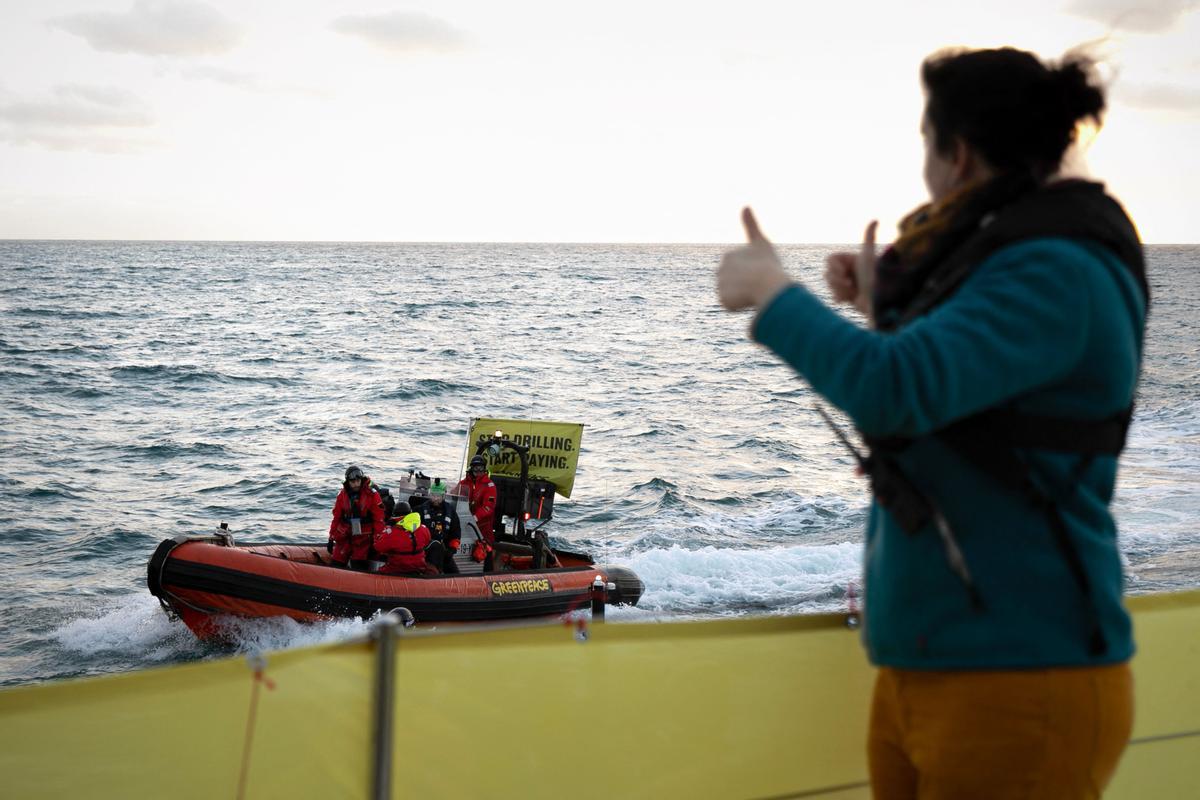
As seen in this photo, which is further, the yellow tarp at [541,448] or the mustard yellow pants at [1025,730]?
the yellow tarp at [541,448]

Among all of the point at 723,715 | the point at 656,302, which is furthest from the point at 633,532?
the point at 656,302

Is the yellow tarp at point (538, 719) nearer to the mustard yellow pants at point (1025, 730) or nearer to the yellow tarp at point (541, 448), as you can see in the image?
the mustard yellow pants at point (1025, 730)

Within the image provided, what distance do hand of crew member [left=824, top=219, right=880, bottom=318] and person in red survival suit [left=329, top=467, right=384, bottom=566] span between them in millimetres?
11191

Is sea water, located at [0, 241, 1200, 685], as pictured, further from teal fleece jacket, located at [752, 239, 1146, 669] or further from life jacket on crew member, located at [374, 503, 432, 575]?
life jacket on crew member, located at [374, 503, 432, 575]

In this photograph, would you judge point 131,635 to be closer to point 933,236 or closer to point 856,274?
point 856,274

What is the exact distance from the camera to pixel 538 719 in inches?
72.2

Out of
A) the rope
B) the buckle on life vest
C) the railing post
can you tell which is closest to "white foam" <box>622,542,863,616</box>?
the buckle on life vest

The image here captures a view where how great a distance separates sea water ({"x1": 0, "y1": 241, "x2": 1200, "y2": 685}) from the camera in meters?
14.9

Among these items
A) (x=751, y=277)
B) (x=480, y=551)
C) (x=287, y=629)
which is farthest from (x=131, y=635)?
(x=751, y=277)

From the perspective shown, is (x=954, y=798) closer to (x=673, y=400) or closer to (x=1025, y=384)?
(x=1025, y=384)

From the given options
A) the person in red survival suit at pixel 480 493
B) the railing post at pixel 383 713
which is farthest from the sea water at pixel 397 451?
the person in red survival suit at pixel 480 493

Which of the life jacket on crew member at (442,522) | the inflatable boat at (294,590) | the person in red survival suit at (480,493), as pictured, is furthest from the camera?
the person in red survival suit at (480,493)

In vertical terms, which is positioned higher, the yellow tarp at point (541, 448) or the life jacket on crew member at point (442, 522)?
the yellow tarp at point (541, 448)

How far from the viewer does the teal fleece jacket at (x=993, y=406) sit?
1258mm
